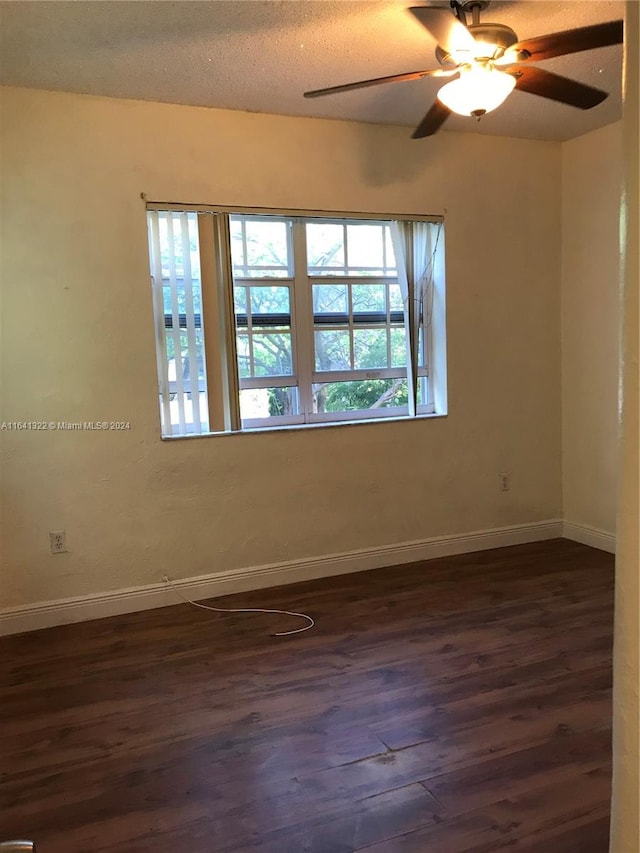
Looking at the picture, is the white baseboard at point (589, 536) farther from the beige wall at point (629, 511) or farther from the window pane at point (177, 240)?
the beige wall at point (629, 511)

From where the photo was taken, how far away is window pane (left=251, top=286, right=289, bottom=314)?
3760 millimetres

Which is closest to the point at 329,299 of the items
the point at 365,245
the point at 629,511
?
the point at 365,245

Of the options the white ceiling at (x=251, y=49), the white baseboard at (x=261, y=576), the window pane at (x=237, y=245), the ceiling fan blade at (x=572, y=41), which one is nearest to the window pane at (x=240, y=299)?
the window pane at (x=237, y=245)

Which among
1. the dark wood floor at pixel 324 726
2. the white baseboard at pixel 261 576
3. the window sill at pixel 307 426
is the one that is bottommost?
the dark wood floor at pixel 324 726

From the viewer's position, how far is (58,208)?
10.4 ft

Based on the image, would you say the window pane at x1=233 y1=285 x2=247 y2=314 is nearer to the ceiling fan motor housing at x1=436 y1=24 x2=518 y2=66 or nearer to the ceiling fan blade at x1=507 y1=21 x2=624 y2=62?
the ceiling fan motor housing at x1=436 y1=24 x2=518 y2=66

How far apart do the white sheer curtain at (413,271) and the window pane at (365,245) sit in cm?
13

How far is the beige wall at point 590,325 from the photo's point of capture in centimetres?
399

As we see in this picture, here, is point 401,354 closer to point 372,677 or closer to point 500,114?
point 500,114

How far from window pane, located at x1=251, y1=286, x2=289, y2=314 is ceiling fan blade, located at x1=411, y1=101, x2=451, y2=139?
50.4 inches

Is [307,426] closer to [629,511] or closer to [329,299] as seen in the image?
[329,299]

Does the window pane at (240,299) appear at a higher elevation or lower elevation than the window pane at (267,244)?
lower

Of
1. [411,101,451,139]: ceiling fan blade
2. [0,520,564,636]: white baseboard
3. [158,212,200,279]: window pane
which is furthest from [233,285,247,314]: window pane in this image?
[0,520,564,636]: white baseboard

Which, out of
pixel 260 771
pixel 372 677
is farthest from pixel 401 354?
pixel 260 771
